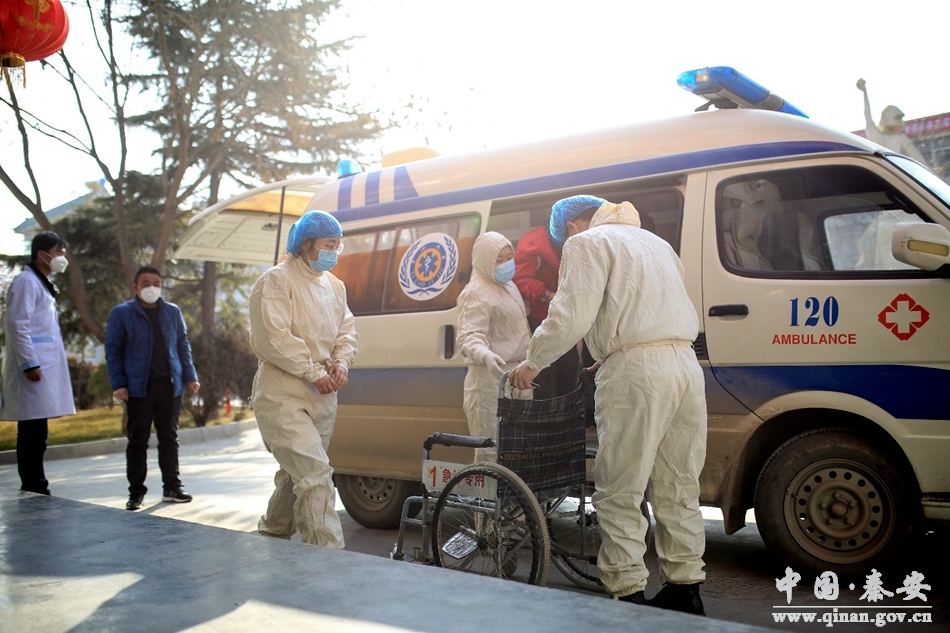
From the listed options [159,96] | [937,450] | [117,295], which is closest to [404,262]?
[937,450]

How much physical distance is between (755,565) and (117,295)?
52.3ft

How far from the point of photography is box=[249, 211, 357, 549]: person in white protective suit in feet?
14.9

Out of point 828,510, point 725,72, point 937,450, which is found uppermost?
point 725,72

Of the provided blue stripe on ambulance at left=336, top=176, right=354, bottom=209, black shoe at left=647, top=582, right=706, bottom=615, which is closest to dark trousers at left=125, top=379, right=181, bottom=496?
blue stripe on ambulance at left=336, top=176, right=354, bottom=209

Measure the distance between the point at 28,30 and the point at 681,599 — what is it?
5.35 metres

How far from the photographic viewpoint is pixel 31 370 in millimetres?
6234

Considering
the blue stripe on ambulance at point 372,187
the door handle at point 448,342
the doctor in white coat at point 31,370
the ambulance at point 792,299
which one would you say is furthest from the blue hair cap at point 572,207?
the doctor in white coat at point 31,370

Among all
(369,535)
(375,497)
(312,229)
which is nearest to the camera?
(312,229)

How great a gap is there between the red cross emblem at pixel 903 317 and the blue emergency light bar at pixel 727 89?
1.31 meters

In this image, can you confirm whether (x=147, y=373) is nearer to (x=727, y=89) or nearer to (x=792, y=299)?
(x=727, y=89)

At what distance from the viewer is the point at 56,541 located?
3852 mm

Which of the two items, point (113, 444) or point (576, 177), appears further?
point (113, 444)

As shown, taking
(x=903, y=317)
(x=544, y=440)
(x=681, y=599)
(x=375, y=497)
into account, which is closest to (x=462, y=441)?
(x=544, y=440)

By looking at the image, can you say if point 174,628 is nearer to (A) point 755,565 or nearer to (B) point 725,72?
(A) point 755,565
